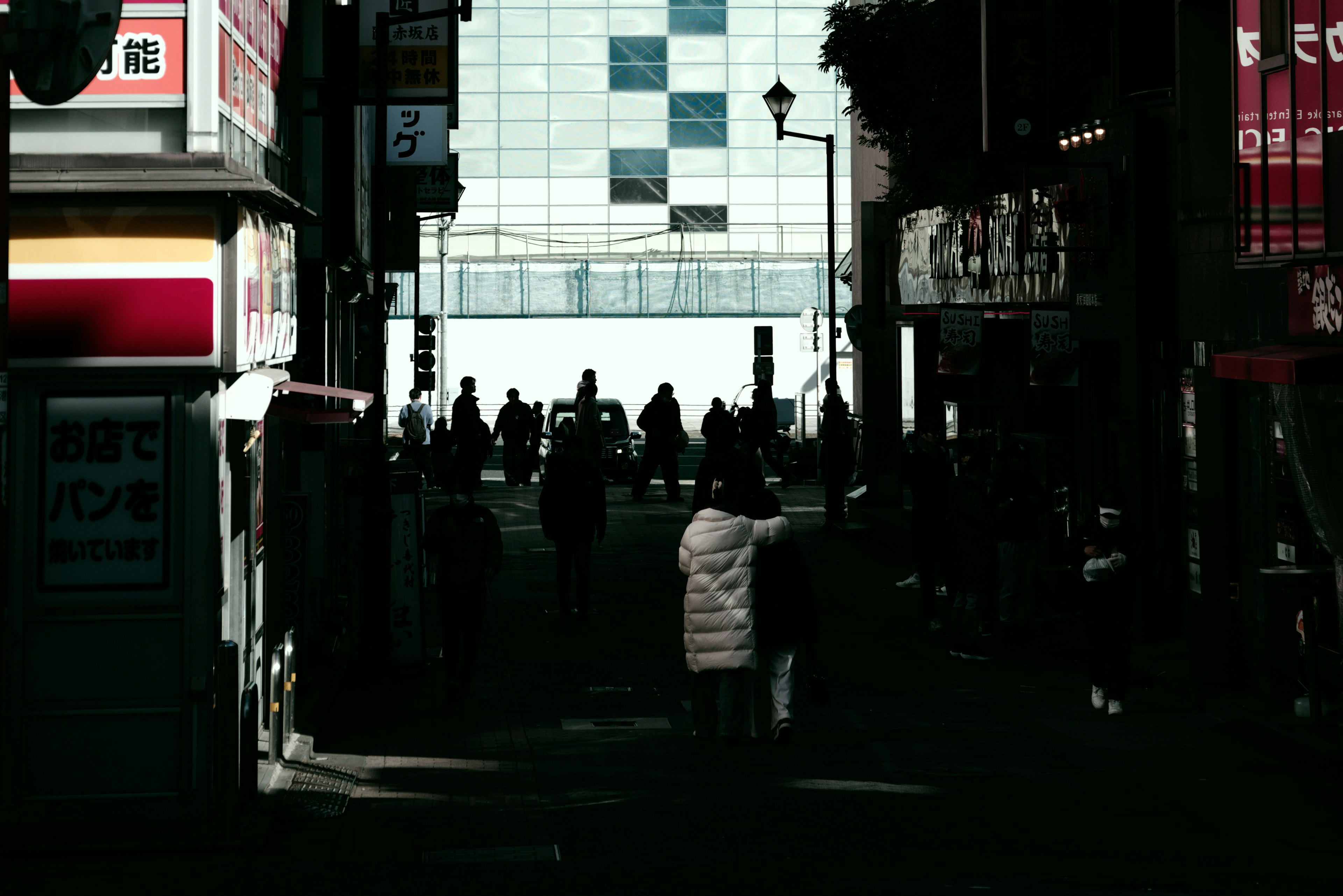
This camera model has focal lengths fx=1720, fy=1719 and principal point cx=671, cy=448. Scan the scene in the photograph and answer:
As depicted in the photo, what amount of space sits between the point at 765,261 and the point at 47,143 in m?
55.7

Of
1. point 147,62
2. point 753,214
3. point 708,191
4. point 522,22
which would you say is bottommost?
point 147,62

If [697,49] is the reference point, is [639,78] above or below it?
below

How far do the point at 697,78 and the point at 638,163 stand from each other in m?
4.06

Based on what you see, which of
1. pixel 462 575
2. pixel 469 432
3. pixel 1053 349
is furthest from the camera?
pixel 469 432

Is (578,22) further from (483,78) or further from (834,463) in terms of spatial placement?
(834,463)

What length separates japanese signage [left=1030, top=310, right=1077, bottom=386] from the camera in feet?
60.3

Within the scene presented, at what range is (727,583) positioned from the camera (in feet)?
35.4

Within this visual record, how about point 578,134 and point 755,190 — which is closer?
point 578,134

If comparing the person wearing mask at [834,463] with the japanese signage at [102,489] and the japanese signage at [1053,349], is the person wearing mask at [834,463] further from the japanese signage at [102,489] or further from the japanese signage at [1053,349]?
the japanese signage at [102,489]

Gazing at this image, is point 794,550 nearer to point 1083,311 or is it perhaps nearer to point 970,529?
point 970,529

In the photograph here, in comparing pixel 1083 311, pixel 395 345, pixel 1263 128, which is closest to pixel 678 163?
pixel 395 345

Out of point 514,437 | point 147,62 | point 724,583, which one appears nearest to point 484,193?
point 514,437

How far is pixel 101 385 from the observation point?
831 cm

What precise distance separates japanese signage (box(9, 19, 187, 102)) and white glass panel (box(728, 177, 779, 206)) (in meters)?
59.1
